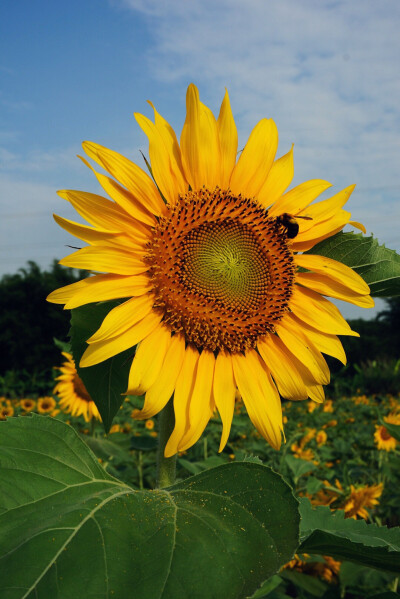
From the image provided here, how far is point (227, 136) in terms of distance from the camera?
70.6 inches

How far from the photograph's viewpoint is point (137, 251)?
69.1 inches

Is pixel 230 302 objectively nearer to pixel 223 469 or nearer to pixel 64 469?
pixel 223 469

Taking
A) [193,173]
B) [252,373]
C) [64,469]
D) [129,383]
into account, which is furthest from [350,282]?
[64,469]

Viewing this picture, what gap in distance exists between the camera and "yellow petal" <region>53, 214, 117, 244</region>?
5.30 ft

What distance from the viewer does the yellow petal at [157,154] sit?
1.71 metres

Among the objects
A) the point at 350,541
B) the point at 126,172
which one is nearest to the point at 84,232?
the point at 126,172

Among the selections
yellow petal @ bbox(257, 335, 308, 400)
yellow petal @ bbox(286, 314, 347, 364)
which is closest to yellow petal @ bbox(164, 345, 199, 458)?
yellow petal @ bbox(257, 335, 308, 400)

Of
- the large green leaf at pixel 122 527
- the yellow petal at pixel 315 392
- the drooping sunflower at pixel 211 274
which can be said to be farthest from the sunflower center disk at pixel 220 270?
the large green leaf at pixel 122 527

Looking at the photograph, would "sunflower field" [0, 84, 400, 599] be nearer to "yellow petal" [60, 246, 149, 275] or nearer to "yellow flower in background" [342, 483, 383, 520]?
"yellow petal" [60, 246, 149, 275]

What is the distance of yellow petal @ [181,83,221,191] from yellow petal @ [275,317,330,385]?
1.80 ft

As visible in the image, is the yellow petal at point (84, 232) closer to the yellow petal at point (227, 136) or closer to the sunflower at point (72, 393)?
the yellow petal at point (227, 136)

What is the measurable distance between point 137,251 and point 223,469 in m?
0.72

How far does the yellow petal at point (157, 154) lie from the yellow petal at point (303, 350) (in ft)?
1.93

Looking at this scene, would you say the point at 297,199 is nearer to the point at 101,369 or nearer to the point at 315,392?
the point at 315,392
